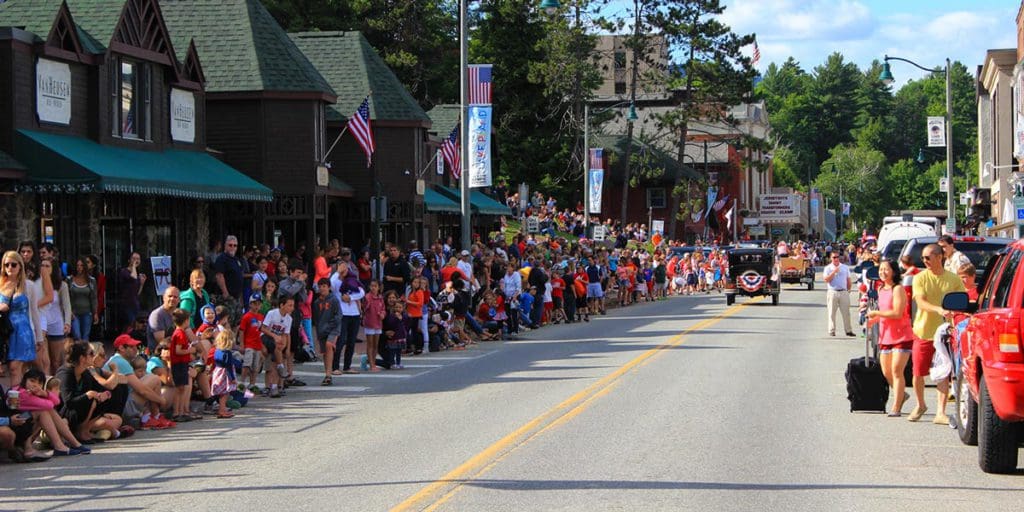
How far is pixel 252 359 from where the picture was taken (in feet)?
59.3

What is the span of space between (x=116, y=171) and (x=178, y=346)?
9381 mm

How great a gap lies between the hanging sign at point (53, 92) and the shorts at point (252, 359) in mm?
8844

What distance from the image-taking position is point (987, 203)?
65125 millimetres

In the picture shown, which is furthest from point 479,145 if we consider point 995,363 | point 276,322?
point 995,363

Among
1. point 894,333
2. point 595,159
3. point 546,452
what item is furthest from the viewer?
point 595,159

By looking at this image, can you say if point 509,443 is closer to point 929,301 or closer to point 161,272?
point 929,301

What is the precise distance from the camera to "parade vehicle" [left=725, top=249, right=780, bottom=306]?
42109mm

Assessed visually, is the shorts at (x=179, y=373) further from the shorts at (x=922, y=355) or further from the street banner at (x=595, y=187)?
the street banner at (x=595, y=187)

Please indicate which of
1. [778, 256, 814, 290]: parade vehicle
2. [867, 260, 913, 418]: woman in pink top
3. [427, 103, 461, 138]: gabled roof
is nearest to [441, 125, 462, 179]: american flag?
[427, 103, 461, 138]: gabled roof

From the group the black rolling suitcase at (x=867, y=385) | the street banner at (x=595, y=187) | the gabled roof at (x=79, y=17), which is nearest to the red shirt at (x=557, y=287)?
the gabled roof at (x=79, y=17)

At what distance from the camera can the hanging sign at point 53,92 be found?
963 inches

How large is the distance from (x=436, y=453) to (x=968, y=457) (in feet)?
16.1

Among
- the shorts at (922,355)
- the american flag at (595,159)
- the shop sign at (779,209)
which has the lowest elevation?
the shorts at (922,355)

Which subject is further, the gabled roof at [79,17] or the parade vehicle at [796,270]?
the parade vehicle at [796,270]
